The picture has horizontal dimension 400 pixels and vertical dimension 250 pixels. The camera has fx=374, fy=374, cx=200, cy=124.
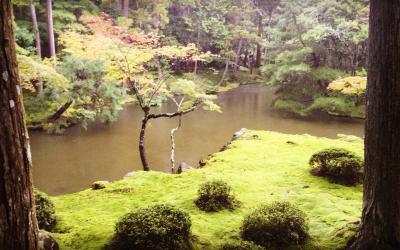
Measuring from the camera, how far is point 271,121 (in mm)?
19891

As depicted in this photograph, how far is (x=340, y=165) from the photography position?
7887 millimetres

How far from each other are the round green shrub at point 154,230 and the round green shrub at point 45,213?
1.49 m

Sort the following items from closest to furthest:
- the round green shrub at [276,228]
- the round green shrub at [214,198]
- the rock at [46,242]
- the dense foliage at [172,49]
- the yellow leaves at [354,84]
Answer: the rock at [46,242]
the round green shrub at [276,228]
the round green shrub at [214,198]
the dense foliage at [172,49]
the yellow leaves at [354,84]

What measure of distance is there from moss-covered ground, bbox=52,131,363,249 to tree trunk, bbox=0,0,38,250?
5.30 ft

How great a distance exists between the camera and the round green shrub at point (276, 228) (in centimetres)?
519

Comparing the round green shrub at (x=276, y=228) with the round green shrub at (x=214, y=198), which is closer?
the round green shrub at (x=276, y=228)

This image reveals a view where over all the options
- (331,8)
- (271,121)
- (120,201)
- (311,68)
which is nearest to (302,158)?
(120,201)

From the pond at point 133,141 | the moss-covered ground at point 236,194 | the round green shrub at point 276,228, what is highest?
the round green shrub at point 276,228

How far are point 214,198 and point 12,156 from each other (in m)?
4.07

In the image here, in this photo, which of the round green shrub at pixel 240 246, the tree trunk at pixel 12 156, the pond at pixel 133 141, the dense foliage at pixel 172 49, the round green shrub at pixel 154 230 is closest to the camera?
the tree trunk at pixel 12 156

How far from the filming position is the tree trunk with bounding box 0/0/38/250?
10.5 ft

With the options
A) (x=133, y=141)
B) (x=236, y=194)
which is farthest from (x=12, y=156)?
(x=133, y=141)

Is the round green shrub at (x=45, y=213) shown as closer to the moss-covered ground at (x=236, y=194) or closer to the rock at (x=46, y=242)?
the moss-covered ground at (x=236, y=194)

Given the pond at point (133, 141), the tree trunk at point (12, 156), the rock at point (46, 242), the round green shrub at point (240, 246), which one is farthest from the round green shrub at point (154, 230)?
the pond at point (133, 141)
